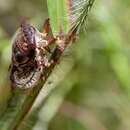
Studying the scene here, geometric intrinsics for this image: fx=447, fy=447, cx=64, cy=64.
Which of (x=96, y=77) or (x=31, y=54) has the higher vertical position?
(x=31, y=54)

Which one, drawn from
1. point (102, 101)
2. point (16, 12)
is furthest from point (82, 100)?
point (16, 12)

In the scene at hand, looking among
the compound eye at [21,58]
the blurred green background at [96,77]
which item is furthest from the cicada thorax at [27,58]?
the blurred green background at [96,77]

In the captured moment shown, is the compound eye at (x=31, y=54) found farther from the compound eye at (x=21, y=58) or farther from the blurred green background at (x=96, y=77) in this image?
the blurred green background at (x=96, y=77)

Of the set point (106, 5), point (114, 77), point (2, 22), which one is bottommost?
point (114, 77)

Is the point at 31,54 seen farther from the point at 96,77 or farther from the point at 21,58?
the point at 96,77

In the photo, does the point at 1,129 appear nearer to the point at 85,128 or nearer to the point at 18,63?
the point at 18,63

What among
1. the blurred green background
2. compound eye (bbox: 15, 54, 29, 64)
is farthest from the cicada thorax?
the blurred green background

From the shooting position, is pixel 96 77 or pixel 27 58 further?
pixel 96 77

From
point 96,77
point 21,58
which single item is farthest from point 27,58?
point 96,77
